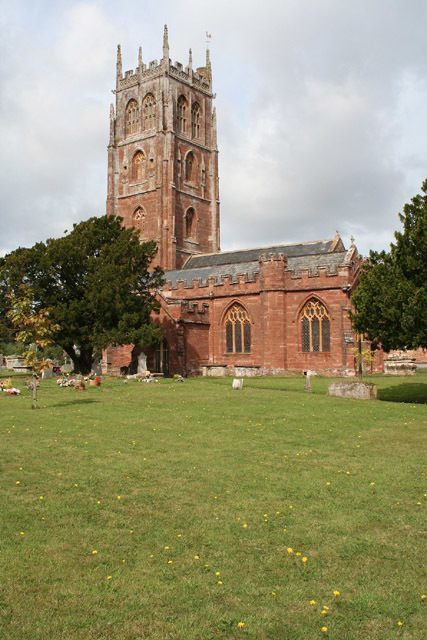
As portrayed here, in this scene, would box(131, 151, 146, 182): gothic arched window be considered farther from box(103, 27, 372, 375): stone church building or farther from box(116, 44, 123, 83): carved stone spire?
box(116, 44, 123, 83): carved stone spire

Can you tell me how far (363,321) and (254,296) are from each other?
20.3 m

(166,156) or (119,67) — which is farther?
(119,67)

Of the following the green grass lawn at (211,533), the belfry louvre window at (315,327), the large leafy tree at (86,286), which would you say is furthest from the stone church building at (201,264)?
the green grass lawn at (211,533)

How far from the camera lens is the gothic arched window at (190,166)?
217ft

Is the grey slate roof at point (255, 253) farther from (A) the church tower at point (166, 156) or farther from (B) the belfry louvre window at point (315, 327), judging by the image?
(B) the belfry louvre window at point (315, 327)

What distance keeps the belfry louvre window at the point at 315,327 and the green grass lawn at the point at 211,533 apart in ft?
82.4

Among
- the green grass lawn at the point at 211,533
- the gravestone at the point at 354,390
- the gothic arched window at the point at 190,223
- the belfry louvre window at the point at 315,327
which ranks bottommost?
the green grass lawn at the point at 211,533

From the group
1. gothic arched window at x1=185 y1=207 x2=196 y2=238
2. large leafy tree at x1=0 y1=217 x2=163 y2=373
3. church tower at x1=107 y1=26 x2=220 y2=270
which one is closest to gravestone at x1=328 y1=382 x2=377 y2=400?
large leafy tree at x1=0 y1=217 x2=163 y2=373

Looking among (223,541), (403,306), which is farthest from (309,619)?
(403,306)

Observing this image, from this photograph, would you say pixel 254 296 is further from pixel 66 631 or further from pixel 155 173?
pixel 66 631

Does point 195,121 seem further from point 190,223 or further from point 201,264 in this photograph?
point 201,264

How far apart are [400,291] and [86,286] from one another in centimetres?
2067

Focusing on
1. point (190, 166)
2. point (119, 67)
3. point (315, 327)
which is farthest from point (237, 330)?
point (119, 67)

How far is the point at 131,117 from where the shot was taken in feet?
222
